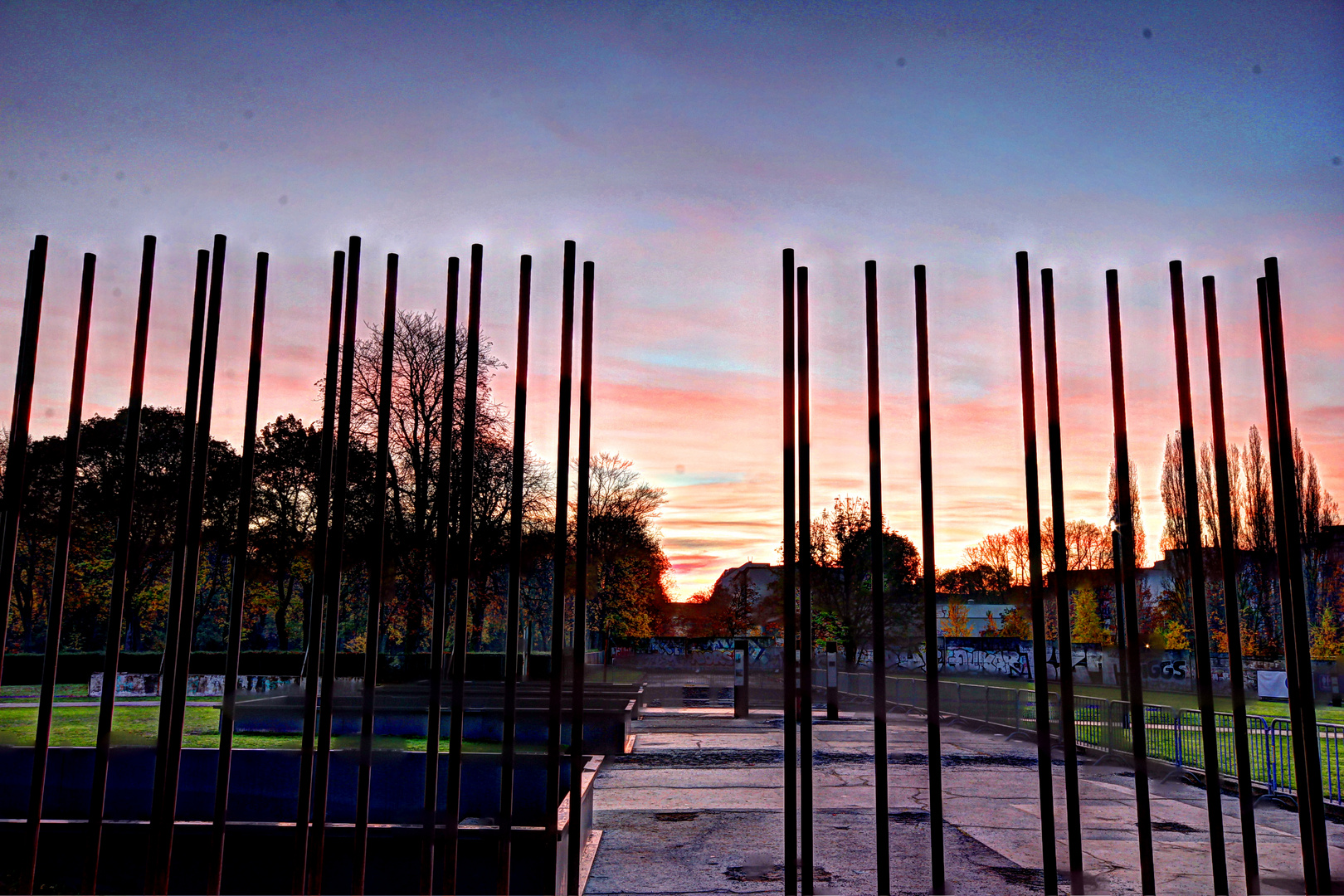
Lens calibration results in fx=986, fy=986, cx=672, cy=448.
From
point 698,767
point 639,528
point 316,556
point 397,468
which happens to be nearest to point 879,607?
point 316,556

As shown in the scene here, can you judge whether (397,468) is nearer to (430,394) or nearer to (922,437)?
(430,394)

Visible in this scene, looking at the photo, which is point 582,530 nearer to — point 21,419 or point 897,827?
point 21,419

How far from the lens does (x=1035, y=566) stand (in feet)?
10.9

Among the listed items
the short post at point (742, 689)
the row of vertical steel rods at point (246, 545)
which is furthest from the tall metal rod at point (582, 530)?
the short post at point (742, 689)

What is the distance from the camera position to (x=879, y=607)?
11.0 feet

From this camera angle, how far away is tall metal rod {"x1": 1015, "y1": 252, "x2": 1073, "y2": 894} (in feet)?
10.7

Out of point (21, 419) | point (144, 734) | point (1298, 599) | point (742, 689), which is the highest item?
point (21, 419)

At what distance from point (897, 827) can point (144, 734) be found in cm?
1400

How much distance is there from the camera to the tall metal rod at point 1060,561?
330 centimetres

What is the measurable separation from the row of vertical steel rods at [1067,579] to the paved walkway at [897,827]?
4.58 metres

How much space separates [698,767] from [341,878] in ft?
31.0

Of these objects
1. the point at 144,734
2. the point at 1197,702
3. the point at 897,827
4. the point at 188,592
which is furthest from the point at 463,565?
the point at 1197,702

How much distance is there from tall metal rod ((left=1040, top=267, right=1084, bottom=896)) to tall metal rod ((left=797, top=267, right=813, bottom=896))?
0.82m

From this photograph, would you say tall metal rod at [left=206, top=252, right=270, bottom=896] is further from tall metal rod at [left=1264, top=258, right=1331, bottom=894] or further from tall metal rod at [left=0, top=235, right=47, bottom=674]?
tall metal rod at [left=1264, top=258, right=1331, bottom=894]
